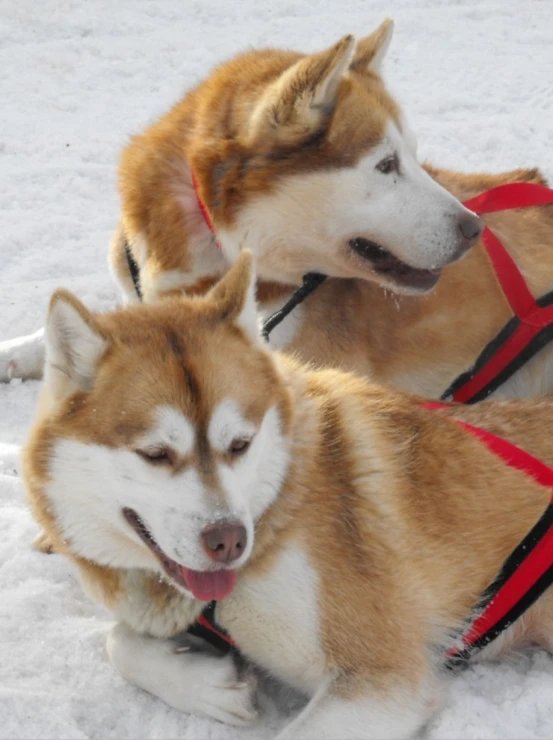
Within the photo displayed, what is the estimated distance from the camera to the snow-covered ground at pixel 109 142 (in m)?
2.88

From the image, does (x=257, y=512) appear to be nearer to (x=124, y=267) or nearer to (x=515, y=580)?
(x=515, y=580)

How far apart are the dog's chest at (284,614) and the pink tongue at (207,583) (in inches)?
4.3

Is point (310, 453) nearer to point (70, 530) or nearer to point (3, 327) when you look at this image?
point (70, 530)

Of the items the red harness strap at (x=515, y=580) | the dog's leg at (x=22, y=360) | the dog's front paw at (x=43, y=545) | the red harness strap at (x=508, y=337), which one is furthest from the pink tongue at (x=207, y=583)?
the dog's leg at (x=22, y=360)

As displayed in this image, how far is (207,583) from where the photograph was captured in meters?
2.71

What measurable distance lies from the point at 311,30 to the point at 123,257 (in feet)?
14.9

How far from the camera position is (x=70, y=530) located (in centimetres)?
279

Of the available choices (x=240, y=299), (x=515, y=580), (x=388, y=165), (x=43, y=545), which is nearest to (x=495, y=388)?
(x=388, y=165)

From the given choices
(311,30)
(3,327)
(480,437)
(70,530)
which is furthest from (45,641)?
(311,30)

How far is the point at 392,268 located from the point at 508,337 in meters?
0.61

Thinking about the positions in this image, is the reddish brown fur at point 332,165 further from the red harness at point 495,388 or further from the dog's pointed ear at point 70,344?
the dog's pointed ear at point 70,344

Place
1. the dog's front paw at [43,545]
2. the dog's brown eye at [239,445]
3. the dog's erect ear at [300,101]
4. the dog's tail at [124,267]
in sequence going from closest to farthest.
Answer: the dog's brown eye at [239,445]
the dog's front paw at [43,545]
the dog's erect ear at [300,101]
the dog's tail at [124,267]

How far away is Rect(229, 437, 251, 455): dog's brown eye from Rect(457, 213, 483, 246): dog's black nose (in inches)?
62.0

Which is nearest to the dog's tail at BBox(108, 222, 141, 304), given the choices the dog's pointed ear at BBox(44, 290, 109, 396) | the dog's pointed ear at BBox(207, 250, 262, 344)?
the dog's pointed ear at BBox(207, 250, 262, 344)
